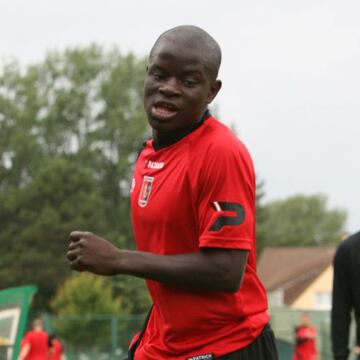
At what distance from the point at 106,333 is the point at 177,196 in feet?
106

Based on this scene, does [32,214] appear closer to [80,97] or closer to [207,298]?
[80,97]

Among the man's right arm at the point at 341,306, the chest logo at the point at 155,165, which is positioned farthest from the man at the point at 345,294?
the chest logo at the point at 155,165

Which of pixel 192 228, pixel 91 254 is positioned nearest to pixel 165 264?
pixel 192 228

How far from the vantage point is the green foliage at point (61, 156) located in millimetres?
68312

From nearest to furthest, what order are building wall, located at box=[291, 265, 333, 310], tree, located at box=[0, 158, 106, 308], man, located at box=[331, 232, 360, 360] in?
man, located at box=[331, 232, 360, 360]
tree, located at box=[0, 158, 106, 308]
building wall, located at box=[291, 265, 333, 310]

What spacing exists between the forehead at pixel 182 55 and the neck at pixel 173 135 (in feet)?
0.72

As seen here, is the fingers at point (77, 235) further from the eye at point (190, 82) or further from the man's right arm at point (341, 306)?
the man's right arm at point (341, 306)

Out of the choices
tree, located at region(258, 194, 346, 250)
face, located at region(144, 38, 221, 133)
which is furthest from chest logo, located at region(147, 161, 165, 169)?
tree, located at region(258, 194, 346, 250)

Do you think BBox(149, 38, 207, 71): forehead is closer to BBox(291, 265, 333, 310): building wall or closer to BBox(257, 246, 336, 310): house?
BBox(257, 246, 336, 310): house

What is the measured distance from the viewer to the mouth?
4.42 meters

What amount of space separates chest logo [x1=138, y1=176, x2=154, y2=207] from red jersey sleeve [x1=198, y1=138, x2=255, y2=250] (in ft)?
0.91

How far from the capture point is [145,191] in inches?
179

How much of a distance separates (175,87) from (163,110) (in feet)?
0.39

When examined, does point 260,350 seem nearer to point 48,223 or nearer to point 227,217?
point 227,217
